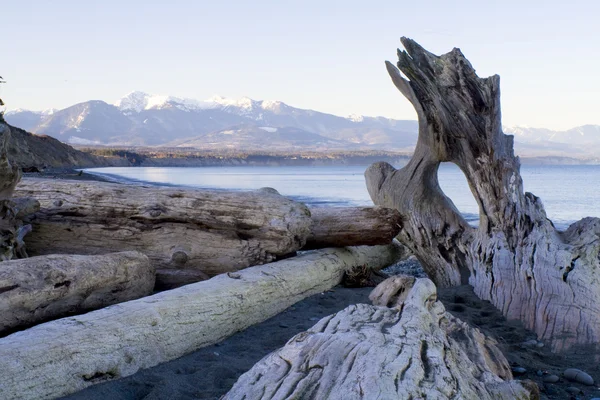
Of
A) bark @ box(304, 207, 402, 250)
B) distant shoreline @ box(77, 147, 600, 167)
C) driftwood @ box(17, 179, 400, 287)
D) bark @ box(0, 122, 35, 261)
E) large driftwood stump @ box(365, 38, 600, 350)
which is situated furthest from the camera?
distant shoreline @ box(77, 147, 600, 167)

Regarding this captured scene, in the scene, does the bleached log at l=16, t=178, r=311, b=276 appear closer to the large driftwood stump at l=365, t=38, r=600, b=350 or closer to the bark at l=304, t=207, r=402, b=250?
the bark at l=304, t=207, r=402, b=250

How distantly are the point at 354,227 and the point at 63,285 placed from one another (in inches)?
140

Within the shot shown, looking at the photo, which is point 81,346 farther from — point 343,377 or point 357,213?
point 357,213

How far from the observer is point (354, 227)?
7379 millimetres

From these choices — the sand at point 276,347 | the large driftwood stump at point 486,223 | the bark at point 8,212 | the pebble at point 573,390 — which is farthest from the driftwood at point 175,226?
the pebble at point 573,390

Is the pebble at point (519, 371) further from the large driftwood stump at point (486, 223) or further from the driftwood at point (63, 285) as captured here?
the driftwood at point (63, 285)

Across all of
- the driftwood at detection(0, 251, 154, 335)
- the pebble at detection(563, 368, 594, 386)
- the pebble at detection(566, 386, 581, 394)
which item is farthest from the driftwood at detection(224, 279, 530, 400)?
the driftwood at detection(0, 251, 154, 335)

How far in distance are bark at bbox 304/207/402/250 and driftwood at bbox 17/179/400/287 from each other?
384 millimetres

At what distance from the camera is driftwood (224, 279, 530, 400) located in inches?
109

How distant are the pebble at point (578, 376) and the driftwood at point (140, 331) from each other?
103 inches

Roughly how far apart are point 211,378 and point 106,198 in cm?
361

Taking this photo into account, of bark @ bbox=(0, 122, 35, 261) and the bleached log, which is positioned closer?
bark @ bbox=(0, 122, 35, 261)

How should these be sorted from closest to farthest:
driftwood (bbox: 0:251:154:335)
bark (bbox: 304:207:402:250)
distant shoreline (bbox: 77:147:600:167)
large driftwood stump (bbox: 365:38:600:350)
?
driftwood (bbox: 0:251:154:335) → large driftwood stump (bbox: 365:38:600:350) → bark (bbox: 304:207:402:250) → distant shoreline (bbox: 77:147:600:167)

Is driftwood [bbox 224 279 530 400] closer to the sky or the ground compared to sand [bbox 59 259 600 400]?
closer to the sky
